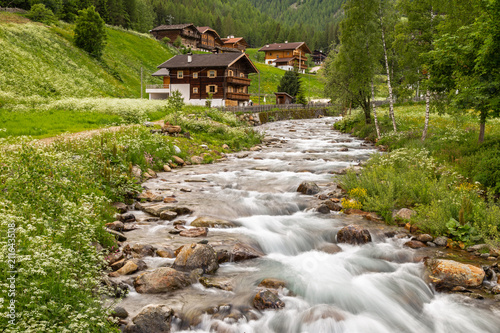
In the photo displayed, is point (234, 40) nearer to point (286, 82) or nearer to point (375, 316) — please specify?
point (286, 82)

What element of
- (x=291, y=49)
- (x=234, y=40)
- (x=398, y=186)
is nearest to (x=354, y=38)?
(x=398, y=186)

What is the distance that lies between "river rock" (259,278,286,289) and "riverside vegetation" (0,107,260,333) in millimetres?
3273

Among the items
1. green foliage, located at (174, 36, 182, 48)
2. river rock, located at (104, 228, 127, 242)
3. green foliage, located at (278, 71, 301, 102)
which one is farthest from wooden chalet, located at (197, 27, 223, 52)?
river rock, located at (104, 228, 127, 242)

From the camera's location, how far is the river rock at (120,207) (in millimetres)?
10883

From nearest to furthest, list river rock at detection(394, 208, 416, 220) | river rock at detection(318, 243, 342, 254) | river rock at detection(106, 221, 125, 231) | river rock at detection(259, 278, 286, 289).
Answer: river rock at detection(259, 278, 286, 289)
river rock at detection(106, 221, 125, 231)
river rock at detection(318, 243, 342, 254)
river rock at detection(394, 208, 416, 220)

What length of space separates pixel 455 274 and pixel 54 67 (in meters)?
52.1

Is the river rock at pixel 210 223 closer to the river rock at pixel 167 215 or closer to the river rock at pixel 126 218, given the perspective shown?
the river rock at pixel 167 215

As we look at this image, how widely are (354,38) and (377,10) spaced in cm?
240

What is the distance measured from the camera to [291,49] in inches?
5148

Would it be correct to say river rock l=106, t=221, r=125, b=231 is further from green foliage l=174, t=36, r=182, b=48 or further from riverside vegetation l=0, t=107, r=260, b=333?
green foliage l=174, t=36, r=182, b=48

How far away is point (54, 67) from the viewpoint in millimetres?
46781

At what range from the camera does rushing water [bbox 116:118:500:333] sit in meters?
6.46

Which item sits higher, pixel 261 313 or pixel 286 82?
pixel 286 82

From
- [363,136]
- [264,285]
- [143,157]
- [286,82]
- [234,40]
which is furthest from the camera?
[234,40]
